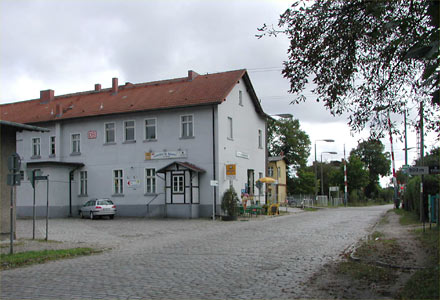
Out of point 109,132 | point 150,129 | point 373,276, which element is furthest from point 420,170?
point 109,132

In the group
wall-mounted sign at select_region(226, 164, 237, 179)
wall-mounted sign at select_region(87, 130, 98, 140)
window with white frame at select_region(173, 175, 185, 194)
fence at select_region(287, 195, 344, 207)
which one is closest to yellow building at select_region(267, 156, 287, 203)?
fence at select_region(287, 195, 344, 207)

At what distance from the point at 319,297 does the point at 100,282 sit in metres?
4.15

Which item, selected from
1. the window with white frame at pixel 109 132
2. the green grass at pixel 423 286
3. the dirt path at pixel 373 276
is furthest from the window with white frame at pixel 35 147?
the green grass at pixel 423 286

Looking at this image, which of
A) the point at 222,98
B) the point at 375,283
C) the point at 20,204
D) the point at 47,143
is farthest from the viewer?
the point at 47,143

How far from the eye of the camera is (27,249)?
14.4m

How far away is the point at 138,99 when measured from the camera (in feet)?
115

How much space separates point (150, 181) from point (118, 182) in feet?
9.05

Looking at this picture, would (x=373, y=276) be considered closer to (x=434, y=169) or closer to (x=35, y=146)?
(x=434, y=169)

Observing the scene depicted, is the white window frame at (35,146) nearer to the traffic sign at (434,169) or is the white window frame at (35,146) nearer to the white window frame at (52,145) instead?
the white window frame at (52,145)

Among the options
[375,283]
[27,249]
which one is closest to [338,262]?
[375,283]

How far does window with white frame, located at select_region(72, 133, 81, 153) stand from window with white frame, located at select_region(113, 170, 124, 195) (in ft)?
12.9

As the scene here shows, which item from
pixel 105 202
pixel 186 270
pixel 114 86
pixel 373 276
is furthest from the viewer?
→ pixel 114 86

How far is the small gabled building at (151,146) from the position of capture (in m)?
30.9

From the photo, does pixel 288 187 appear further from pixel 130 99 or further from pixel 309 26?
pixel 309 26
